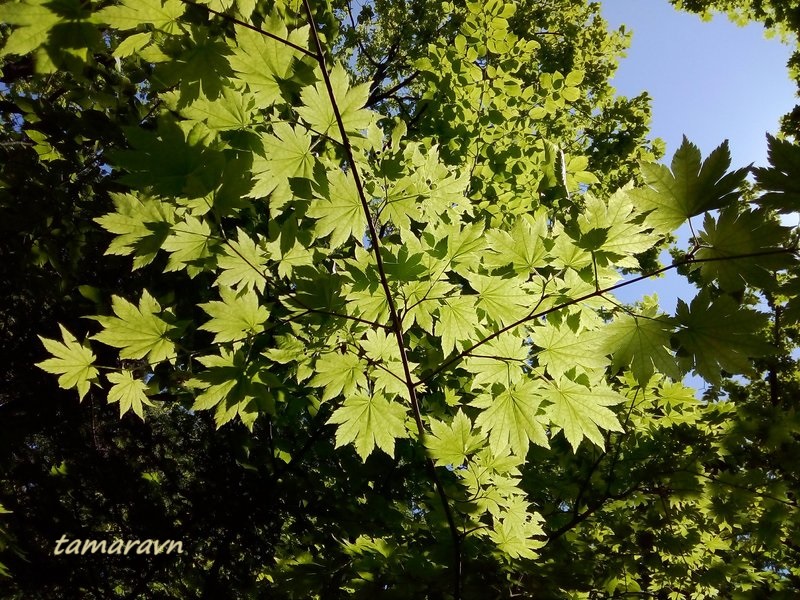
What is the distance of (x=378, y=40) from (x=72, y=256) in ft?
23.3

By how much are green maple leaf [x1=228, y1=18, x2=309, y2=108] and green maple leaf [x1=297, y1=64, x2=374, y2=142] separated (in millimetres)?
110

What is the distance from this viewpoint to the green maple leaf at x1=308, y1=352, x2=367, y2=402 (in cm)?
166

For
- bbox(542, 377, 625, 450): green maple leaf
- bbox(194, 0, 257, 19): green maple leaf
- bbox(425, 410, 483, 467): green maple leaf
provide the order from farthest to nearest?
bbox(425, 410, 483, 467): green maple leaf, bbox(542, 377, 625, 450): green maple leaf, bbox(194, 0, 257, 19): green maple leaf

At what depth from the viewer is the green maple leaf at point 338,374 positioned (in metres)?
1.66

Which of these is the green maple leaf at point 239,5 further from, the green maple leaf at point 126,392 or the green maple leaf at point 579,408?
the green maple leaf at point 579,408

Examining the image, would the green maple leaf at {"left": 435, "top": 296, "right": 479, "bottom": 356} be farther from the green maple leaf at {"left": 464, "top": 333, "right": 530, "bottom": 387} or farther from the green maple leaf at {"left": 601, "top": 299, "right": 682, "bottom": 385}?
the green maple leaf at {"left": 601, "top": 299, "right": 682, "bottom": 385}

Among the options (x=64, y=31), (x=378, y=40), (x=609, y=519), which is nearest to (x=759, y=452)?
(x=609, y=519)

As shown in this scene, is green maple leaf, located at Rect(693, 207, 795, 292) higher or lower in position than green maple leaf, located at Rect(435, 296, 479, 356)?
lower

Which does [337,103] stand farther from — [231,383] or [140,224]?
[231,383]

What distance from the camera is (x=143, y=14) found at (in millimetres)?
1207

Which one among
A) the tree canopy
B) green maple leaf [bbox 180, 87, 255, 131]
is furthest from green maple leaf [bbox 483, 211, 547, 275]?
green maple leaf [bbox 180, 87, 255, 131]

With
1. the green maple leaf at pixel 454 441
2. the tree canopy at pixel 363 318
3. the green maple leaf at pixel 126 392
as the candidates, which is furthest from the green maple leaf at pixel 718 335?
the green maple leaf at pixel 126 392

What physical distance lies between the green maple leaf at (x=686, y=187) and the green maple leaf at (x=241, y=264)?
3.92 ft

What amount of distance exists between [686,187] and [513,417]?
886 mm
